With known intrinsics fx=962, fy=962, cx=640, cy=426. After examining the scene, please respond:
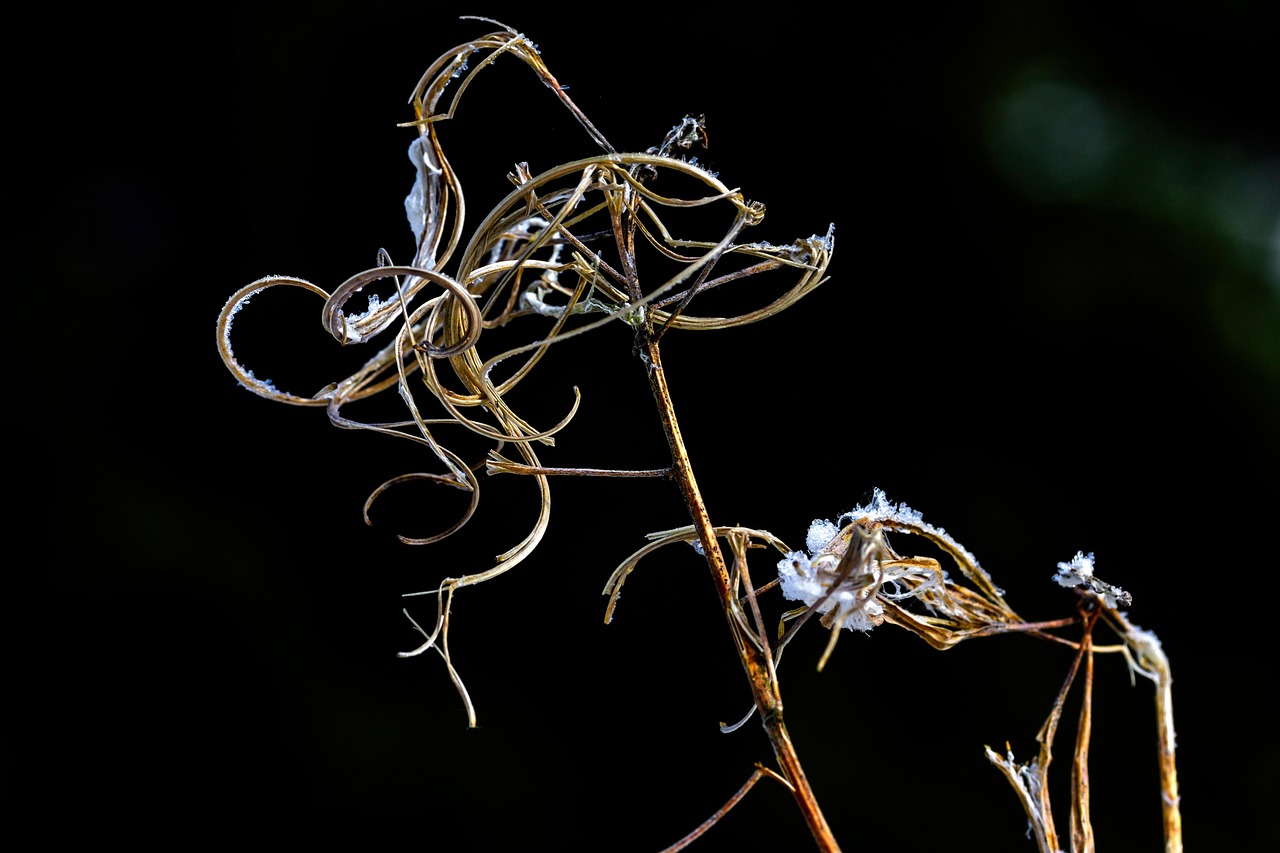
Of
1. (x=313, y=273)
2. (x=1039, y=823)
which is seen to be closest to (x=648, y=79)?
(x=313, y=273)

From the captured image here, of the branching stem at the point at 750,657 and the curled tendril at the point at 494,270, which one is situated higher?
the curled tendril at the point at 494,270

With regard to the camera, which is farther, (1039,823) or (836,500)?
(836,500)

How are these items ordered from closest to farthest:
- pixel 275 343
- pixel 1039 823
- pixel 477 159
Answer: pixel 1039 823 < pixel 477 159 < pixel 275 343

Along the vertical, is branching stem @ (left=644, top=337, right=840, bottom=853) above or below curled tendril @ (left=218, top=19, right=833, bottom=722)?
below

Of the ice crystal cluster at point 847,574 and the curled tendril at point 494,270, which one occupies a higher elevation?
the curled tendril at point 494,270

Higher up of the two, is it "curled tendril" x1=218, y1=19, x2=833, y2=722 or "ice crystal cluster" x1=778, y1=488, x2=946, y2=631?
"curled tendril" x1=218, y1=19, x2=833, y2=722

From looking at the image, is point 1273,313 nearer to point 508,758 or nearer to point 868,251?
point 868,251

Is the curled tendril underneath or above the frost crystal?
above

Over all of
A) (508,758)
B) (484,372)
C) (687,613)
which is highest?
(484,372)

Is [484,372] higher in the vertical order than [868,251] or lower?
A: lower

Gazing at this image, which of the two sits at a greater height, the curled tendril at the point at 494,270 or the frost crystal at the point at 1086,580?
the curled tendril at the point at 494,270

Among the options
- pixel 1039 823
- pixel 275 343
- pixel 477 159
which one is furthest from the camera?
pixel 275 343
